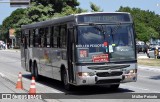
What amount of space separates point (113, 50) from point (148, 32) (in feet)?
299

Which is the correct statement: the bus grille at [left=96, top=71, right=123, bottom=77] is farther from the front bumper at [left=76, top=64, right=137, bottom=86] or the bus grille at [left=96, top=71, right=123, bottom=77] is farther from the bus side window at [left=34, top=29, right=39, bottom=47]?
the bus side window at [left=34, top=29, right=39, bottom=47]

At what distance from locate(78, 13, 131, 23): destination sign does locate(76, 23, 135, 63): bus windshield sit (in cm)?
20

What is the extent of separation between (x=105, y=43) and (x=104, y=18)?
0.96 metres

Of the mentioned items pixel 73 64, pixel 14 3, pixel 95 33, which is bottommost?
pixel 73 64

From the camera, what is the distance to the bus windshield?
15.1 meters

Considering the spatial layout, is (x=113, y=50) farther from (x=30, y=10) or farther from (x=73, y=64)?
(x=30, y=10)

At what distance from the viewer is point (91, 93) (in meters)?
16.1

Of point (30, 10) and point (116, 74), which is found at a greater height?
point (30, 10)

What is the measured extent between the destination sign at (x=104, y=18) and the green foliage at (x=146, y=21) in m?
88.8

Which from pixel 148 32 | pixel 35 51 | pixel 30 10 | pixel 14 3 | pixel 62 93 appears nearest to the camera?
pixel 62 93

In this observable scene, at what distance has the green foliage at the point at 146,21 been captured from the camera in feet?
344

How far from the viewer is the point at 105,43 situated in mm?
15320

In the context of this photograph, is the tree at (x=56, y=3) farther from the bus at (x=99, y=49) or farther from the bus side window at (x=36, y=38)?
the bus at (x=99, y=49)

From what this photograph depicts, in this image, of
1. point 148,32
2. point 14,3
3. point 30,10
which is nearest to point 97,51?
point 14,3
